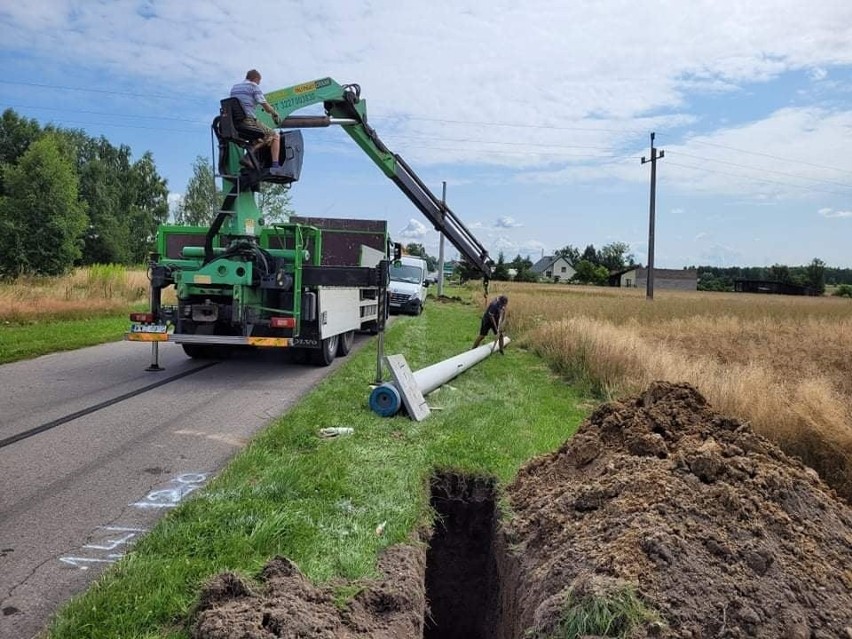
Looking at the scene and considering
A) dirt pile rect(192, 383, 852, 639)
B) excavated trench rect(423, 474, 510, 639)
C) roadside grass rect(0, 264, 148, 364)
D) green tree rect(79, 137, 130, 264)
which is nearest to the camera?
dirt pile rect(192, 383, 852, 639)

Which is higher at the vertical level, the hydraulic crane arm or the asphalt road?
the hydraulic crane arm

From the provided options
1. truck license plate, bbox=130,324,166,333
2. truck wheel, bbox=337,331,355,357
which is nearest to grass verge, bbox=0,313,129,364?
truck license plate, bbox=130,324,166,333

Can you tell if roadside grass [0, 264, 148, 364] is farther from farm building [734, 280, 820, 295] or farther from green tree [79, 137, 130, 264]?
farm building [734, 280, 820, 295]

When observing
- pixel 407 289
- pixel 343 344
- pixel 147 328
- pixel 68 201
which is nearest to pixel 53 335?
pixel 147 328

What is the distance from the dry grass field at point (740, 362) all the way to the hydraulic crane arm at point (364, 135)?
105 inches

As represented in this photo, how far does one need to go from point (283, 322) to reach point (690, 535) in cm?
739

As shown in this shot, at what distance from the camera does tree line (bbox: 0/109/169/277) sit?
37.9m

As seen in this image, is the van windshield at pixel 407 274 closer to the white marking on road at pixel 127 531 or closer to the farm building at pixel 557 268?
the white marking on road at pixel 127 531

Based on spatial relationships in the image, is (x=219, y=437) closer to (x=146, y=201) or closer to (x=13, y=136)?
(x=13, y=136)

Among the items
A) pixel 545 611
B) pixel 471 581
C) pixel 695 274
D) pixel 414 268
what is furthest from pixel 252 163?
pixel 695 274

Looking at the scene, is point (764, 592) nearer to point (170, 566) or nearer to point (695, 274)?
point (170, 566)

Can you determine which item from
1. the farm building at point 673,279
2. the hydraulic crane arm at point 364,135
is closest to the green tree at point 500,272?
the hydraulic crane arm at point 364,135

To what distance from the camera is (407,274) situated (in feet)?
90.4

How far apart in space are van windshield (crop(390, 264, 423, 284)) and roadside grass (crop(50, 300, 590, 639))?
687 inches
